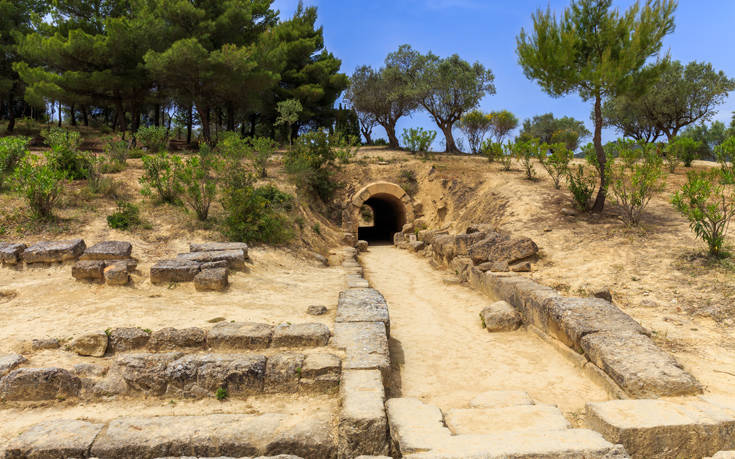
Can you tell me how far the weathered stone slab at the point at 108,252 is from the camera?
743 centimetres

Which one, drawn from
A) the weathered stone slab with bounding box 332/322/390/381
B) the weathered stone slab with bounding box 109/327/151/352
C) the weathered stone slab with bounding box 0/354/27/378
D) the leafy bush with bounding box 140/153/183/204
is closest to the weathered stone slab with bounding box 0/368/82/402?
the weathered stone slab with bounding box 0/354/27/378

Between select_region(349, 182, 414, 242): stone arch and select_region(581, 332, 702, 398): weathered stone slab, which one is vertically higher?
select_region(349, 182, 414, 242): stone arch

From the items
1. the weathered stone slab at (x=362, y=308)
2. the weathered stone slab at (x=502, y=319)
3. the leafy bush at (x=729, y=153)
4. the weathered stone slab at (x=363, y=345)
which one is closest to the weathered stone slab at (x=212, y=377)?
the weathered stone slab at (x=363, y=345)

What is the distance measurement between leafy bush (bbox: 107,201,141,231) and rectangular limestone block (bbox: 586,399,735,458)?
9831 millimetres

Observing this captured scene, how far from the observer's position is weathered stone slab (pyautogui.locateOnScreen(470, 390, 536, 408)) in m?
4.10

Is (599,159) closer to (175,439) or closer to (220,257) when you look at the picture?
(220,257)

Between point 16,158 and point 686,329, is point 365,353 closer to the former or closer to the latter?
point 686,329

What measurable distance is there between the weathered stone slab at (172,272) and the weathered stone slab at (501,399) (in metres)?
5.29

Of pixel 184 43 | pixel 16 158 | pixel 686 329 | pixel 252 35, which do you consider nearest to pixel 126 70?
pixel 184 43

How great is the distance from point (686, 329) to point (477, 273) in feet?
13.0

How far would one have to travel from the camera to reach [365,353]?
15.2 feet

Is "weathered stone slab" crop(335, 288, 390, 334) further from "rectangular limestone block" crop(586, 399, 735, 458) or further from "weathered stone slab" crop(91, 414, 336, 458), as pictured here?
"rectangular limestone block" crop(586, 399, 735, 458)

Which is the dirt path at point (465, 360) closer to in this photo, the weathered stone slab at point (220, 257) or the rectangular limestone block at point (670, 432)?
the rectangular limestone block at point (670, 432)

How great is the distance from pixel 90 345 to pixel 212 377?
5.73 ft
